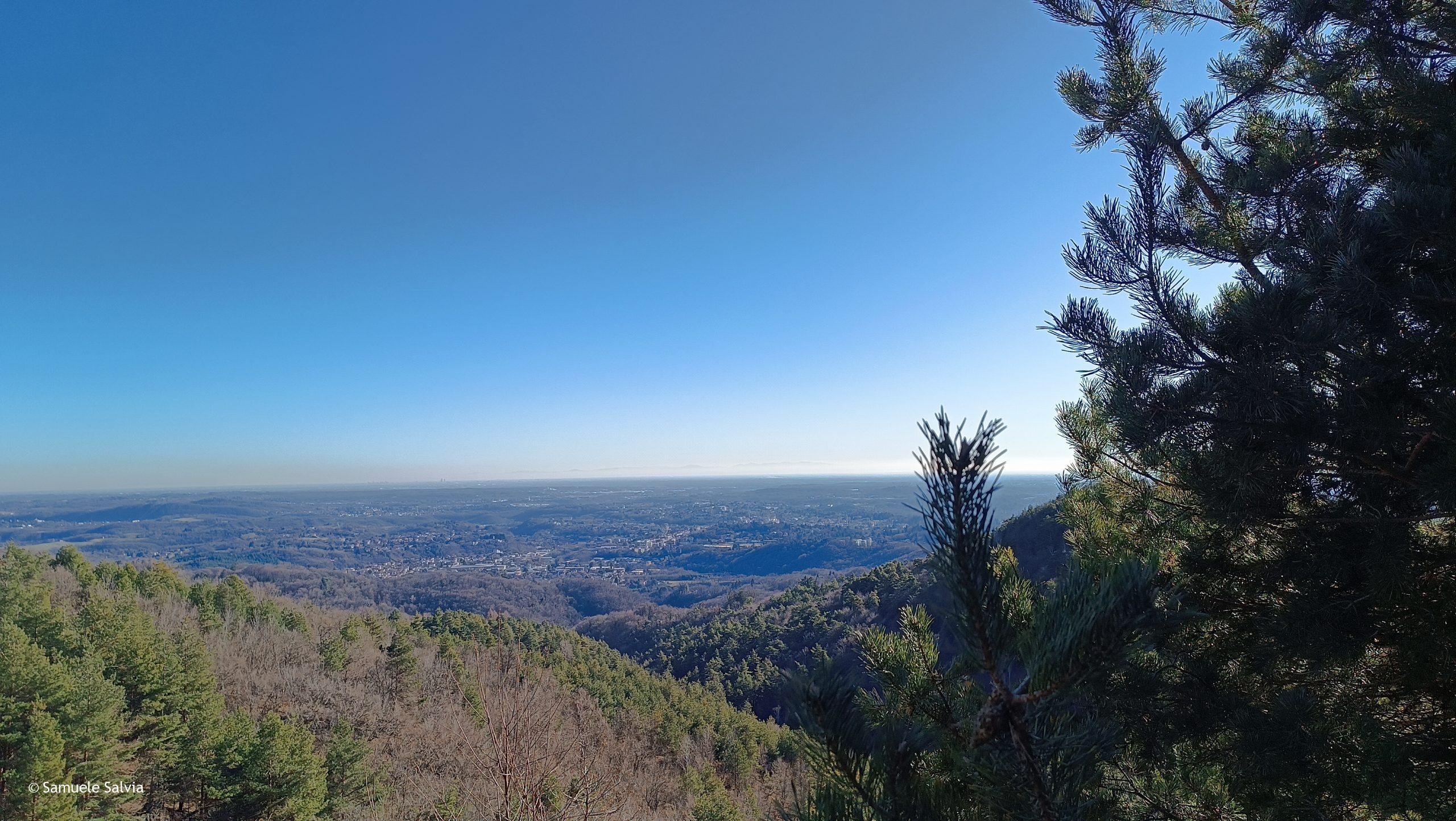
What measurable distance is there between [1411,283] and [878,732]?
8.82 feet

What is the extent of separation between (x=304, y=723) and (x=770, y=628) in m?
37.9

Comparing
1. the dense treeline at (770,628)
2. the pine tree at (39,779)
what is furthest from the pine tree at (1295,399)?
the dense treeline at (770,628)

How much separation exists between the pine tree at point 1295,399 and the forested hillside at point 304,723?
2.29 metres

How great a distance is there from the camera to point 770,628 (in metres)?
53.8

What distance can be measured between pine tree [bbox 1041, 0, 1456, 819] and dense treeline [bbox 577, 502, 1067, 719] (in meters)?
35.3

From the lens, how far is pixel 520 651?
6285 millimetres

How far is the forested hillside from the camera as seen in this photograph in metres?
7.86

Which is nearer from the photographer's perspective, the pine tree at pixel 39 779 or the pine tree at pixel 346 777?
the pine tree at pixel 39 779

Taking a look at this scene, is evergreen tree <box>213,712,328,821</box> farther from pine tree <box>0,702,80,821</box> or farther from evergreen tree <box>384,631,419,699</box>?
evergreen tree <box>384,631,419,699</box>

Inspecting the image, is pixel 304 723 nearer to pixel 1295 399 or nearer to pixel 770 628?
pixel 1295 399

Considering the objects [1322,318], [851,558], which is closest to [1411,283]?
[1322,318]

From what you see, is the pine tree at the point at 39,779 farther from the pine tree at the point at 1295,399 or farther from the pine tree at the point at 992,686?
the pine tree at the point at 1295,399

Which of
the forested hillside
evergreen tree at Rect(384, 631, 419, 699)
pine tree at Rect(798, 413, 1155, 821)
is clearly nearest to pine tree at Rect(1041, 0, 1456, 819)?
pine tree at Rect(798, 413, 1155, 821)

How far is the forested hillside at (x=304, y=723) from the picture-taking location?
786 cm
